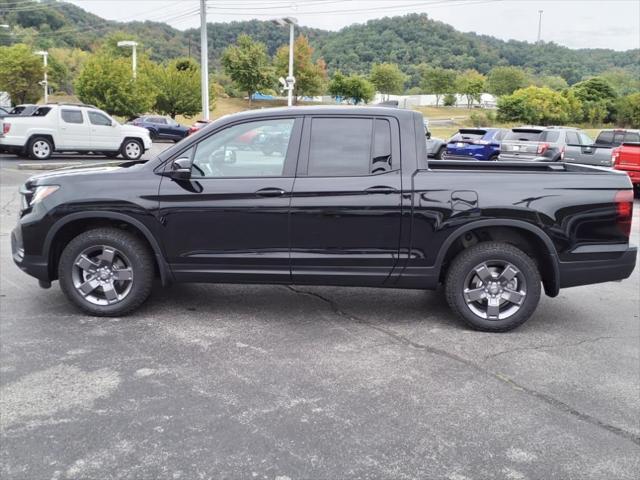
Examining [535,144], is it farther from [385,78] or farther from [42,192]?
[385,78]

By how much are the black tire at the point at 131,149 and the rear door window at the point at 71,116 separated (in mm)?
1605

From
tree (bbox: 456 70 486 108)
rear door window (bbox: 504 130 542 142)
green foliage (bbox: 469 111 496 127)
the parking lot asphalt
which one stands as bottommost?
the parking lot asphalt

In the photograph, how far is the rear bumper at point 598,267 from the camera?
5.19 m

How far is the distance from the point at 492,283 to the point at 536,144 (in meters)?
15.5

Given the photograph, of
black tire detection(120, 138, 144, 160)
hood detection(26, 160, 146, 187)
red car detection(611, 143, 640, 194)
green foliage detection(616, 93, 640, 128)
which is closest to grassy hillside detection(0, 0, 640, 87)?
green foliage detection(616, 93, 640, 128)

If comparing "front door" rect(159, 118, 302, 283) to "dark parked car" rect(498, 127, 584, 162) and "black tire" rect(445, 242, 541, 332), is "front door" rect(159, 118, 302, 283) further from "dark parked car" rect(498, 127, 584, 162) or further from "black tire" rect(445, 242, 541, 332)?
"dark parked car" rect(498, 127, 584, 162)

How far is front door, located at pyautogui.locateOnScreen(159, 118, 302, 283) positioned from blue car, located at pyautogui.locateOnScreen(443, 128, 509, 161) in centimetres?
1889

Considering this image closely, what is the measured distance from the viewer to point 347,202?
507cm

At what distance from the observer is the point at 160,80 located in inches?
2024

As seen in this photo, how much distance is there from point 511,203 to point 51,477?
3.77 m

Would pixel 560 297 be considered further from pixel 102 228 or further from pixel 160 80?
pixel 160 80

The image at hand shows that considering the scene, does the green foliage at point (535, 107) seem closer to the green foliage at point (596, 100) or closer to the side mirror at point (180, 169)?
the green foliage at point (596, 100)

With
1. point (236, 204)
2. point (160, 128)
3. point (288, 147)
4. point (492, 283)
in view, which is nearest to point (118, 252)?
point (236, 204)

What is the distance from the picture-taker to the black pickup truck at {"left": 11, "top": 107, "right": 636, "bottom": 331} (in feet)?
16.7
